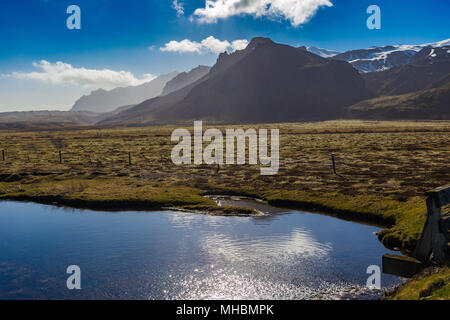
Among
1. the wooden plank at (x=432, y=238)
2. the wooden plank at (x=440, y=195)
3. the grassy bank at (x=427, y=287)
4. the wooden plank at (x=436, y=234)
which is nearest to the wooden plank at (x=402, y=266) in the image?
the wooden plank at (x=432, y=238)

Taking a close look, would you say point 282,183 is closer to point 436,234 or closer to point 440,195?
point 436,234

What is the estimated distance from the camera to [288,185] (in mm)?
43562

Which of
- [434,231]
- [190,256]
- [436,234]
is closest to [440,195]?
[434,231]

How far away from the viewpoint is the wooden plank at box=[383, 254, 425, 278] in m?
18.0

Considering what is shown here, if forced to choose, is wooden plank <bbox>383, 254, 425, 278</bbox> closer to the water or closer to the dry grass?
the water

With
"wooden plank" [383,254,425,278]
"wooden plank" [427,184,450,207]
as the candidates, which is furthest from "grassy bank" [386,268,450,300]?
"wooden plank" [427,184,450,207]

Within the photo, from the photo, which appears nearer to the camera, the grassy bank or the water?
the grassy bank

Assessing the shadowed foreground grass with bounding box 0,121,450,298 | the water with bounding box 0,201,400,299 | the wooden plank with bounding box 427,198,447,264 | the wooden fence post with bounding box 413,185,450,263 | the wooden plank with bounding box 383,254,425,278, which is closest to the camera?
the wooden fence post with bounding box 413,185,450,263

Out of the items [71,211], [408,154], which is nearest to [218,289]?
[71,211]

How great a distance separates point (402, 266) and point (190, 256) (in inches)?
487

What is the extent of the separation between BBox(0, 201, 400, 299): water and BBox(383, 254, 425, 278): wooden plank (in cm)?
63

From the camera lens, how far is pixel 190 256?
22875 mm

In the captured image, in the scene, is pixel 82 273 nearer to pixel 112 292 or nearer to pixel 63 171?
pixel 112 292

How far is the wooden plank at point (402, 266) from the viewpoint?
17969 millimetres
